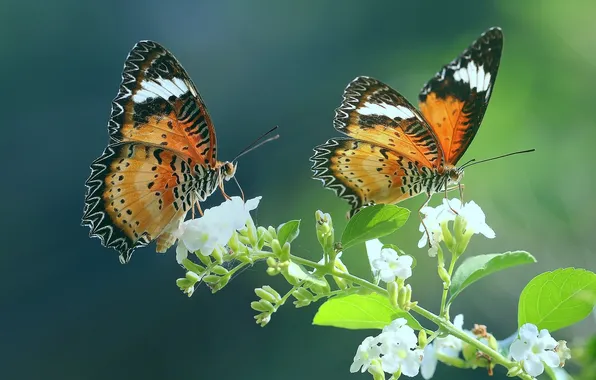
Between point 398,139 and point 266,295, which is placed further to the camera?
point 398,139

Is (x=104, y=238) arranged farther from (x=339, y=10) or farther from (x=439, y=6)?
(x=339, y=10)

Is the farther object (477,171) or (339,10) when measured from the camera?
(339,10)

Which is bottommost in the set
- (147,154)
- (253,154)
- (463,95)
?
(463,95)

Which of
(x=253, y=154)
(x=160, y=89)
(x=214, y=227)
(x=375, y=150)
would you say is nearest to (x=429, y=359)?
(x=375, y=150)

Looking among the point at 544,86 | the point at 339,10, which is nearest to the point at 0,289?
the point at 339,10

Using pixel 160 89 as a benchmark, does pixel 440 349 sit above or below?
below

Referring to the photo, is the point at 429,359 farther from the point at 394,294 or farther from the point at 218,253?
the point at 218,253

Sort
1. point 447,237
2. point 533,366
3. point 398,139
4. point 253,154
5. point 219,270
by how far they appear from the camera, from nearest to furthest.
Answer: point 533,366, point 219,270, point 447,237, point 398,139, point 253,154
